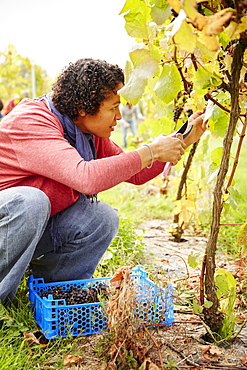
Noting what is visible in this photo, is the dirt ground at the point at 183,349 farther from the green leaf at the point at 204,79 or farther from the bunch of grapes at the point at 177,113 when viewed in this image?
the bunch of grapes at the point at 177,113

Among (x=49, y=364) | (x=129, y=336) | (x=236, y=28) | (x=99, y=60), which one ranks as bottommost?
(x=49, y=364)

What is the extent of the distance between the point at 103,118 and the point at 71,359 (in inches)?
38.7

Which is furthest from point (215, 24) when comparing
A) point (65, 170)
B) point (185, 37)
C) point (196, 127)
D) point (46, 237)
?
point (46, 237)

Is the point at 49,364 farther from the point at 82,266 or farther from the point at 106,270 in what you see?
the point at 106,270

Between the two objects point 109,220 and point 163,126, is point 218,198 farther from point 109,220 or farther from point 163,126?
point 163,126

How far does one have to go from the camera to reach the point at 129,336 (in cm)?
129

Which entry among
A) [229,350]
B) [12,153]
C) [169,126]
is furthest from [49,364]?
[169,126]

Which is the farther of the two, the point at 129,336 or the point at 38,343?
the point at 38,343

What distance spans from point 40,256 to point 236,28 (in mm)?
1374

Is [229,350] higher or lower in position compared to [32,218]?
lower

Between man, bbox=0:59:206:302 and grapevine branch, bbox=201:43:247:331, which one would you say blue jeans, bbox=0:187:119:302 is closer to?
man, bbox=0:59:206:302

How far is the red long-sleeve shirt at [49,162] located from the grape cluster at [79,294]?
350 mm

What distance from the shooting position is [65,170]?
1.54 meters

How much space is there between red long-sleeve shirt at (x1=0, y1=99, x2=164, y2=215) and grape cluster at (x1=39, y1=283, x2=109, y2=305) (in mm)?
350
